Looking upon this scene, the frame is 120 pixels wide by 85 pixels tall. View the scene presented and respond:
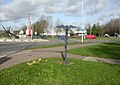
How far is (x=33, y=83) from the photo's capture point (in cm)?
769

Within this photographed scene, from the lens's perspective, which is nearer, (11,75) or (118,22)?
(11,75)

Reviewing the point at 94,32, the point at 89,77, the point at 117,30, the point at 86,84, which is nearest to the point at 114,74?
the point at 89,77

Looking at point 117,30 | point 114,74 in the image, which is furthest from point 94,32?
point 114,74

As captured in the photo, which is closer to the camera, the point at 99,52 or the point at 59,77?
the point at 59,77

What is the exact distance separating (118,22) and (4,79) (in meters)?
125

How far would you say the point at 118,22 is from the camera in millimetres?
127562

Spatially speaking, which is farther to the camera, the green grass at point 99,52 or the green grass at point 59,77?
the green grass at point 99,52

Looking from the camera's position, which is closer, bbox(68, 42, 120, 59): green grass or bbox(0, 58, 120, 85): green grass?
bbox(0, 58, 120, 85): green grass

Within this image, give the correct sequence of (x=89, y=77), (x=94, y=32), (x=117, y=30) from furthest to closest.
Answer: (x=117, y=30), (x=94, y=32), (x=89, y=77)

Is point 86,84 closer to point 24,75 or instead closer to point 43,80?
point 43,80

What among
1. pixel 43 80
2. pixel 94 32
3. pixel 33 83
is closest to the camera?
pixel 33 83

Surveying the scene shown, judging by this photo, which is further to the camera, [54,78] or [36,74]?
[36,74]

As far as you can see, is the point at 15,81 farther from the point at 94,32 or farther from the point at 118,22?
the point at 118,22

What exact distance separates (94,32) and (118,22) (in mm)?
17721
